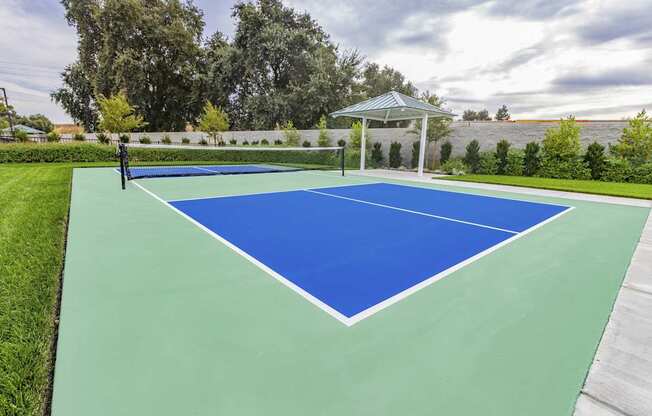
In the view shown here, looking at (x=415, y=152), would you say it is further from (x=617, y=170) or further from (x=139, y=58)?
(x=139, y=58)

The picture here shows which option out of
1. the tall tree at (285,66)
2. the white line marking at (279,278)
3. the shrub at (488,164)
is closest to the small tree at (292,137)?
the tall tree at (285,66)

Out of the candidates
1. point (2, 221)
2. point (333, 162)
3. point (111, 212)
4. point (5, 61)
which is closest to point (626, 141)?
point (333, 162)

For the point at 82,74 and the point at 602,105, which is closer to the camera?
the point at 602,105

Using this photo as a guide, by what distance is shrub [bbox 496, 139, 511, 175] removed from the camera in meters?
13.8

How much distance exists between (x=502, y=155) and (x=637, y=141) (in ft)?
13.9

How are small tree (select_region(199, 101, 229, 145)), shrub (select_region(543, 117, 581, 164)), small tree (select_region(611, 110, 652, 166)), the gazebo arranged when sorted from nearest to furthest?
small tree (select_region(611, 110, 652, 166)) → shrub (select_region(543, 117, 581, 164)) → the gazebo → small tree (select_region(199, 101, 229, 145))

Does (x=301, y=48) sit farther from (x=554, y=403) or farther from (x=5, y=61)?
(x=554, y=403)

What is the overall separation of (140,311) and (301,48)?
30.3 meters

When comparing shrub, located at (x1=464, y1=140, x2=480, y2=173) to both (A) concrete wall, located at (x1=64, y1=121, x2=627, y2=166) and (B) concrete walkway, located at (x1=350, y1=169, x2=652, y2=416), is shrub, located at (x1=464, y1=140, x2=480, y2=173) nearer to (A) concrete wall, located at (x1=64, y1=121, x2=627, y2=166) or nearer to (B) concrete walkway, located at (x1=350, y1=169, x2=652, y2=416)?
(A) concrete wall, located at (x1=64, y1=121, x2=627, y2=166)

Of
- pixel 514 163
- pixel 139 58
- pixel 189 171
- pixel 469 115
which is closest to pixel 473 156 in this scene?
pixel 514 163

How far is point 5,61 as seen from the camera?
25609 millimetres

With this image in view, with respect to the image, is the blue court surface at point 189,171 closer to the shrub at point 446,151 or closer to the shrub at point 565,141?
the shrub at point 446,151

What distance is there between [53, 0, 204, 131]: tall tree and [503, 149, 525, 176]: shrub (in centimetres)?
3006

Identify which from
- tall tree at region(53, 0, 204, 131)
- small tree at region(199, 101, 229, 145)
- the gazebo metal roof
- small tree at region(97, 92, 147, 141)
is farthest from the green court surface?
tall tree at region(53, 0, 204, 131)
